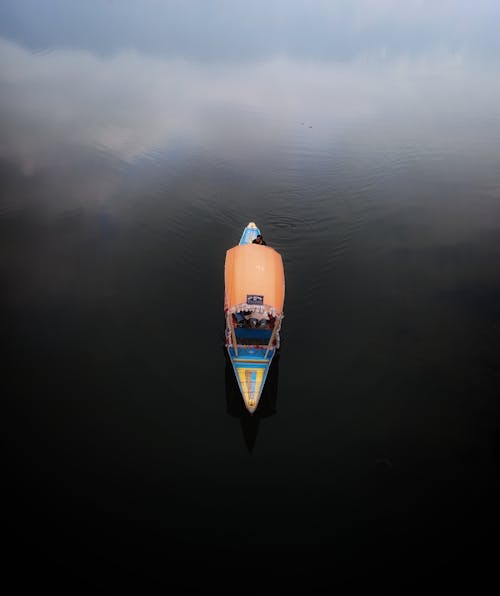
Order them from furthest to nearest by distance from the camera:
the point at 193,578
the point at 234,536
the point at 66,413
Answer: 1. the point at 66,413
2. the point at 234,536
3. the point at 193,578

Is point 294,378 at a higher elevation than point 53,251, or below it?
below

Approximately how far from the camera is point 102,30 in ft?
184

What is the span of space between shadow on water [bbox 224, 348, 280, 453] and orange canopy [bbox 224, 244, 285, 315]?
93.1 inches

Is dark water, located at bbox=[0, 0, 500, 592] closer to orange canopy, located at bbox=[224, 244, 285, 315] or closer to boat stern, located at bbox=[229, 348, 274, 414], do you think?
boat stern, located at bbox=[229, 348, 274, 414]

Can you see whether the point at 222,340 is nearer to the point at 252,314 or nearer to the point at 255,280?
the point at 252,314

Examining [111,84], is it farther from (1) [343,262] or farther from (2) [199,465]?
(2) [199,465]

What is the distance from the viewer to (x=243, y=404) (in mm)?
15180

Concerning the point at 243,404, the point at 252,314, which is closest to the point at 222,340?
the point at 252,314

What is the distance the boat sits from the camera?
15377 mm

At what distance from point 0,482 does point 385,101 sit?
147ft

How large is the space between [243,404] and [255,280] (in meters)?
4.86

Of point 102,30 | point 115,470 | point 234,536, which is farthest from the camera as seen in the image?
point 102,30

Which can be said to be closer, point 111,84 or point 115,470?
point 115,470

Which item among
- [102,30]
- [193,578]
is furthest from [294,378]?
[102,30]
